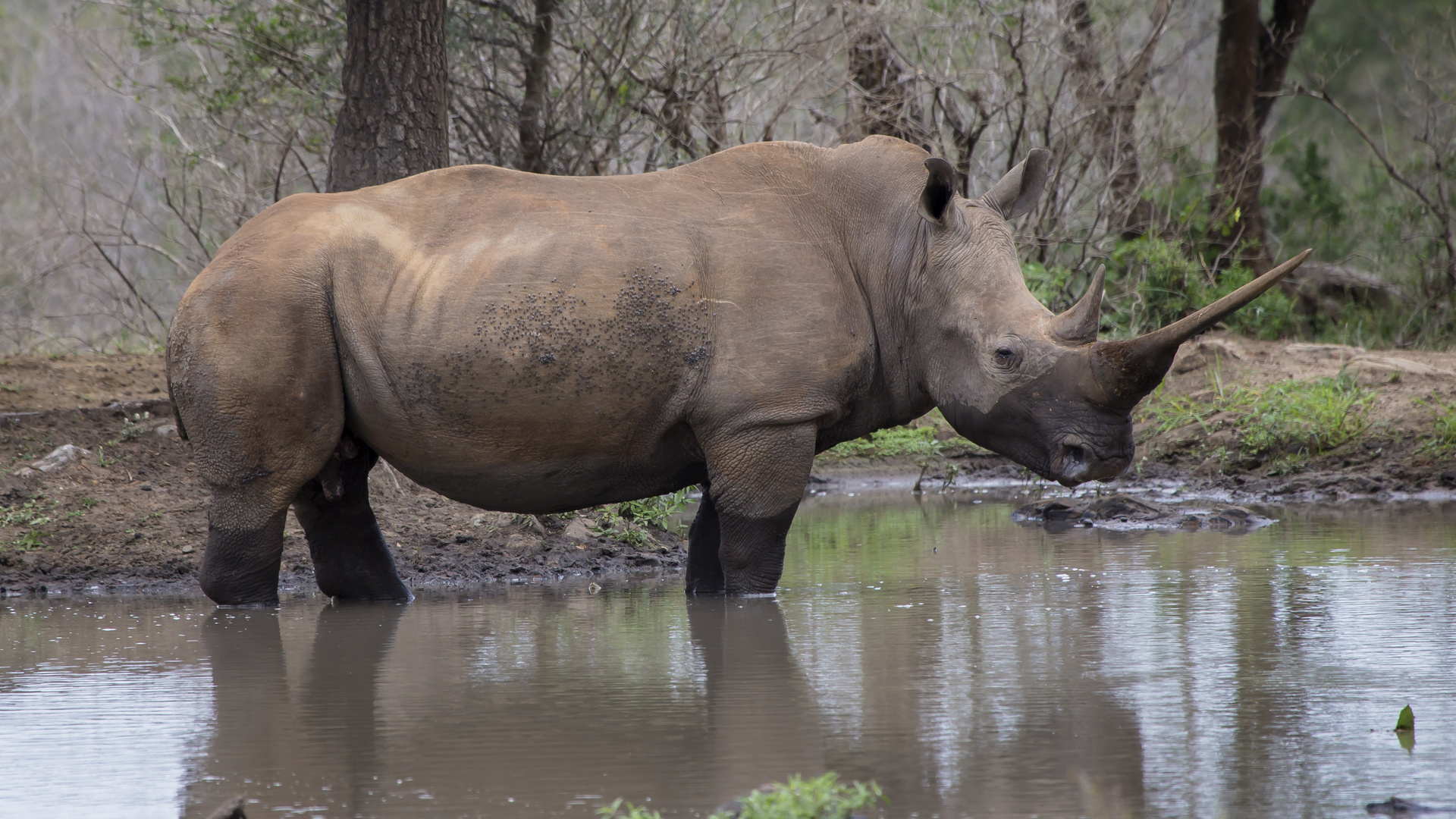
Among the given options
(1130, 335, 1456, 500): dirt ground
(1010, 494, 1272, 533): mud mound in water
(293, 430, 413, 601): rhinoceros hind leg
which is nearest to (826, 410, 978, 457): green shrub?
(1130, 335, 1456, 500): dirt ground

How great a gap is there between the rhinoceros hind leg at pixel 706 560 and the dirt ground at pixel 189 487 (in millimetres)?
800

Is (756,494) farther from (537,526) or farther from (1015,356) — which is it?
(537,526)

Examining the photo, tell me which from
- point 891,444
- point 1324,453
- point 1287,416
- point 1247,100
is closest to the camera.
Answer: point 1324,453

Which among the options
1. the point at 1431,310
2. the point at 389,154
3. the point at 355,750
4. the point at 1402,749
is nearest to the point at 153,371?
the point at 389,154

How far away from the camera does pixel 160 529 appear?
662cm

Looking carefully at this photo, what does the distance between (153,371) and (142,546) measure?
298cm

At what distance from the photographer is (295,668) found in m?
4.44

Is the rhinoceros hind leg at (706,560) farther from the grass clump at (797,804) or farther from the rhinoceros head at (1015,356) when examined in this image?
the grass clump at (797,804)

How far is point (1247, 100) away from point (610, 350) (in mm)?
10284

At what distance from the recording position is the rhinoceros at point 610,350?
530 centimetres

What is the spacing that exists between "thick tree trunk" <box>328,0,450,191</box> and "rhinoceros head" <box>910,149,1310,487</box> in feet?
9.15

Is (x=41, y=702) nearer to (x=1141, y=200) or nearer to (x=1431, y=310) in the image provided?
(x=1141, y=200)

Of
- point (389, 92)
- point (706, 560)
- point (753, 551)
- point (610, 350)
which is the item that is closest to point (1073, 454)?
point (753, 551)

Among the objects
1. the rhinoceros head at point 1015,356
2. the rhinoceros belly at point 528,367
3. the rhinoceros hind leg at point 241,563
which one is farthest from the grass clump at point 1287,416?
the rhinoceros hind leg at point 241,563
